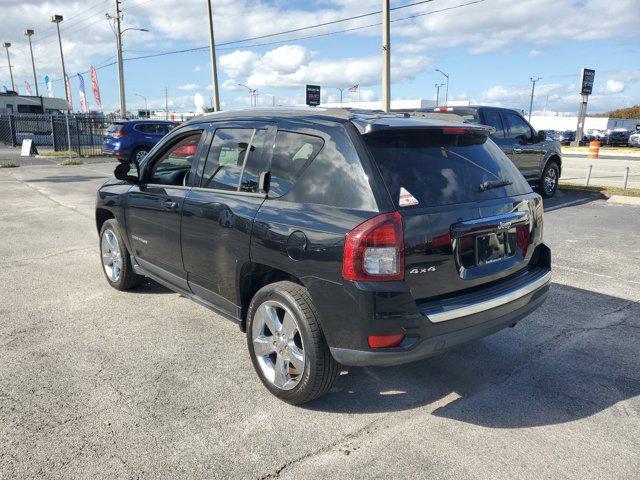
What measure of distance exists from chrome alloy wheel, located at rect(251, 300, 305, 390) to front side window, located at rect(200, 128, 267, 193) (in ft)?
2.73

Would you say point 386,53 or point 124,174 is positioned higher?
point 386,53

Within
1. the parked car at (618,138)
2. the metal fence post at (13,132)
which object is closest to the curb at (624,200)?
the metal fence post at (13,132)

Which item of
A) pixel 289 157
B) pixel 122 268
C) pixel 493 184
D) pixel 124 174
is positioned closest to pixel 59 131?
pixel 122 268

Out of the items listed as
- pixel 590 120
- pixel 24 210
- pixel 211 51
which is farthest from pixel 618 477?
pixel 590 120

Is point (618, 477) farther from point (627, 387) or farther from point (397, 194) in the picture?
point (397, 194)

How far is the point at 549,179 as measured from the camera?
38.9 feet

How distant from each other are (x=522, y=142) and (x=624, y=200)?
2616 mm

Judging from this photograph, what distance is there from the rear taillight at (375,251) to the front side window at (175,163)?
202cm

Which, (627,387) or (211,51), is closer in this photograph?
(627,387)

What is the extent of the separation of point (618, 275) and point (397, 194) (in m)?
4.35

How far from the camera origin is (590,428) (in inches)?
117

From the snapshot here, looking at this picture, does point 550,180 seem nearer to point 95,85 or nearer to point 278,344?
point 278,344

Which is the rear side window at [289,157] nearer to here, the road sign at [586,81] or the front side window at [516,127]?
the front side window at [516,127]

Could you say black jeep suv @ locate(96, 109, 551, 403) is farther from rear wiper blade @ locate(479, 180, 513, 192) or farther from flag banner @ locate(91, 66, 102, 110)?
flag banner @ locate(91, 66, 102, 110)
